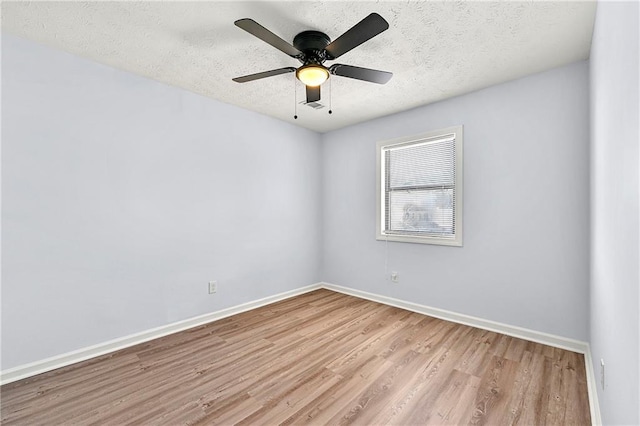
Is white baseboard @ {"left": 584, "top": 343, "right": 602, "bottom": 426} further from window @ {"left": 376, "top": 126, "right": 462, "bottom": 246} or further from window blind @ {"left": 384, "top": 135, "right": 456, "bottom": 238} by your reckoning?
window blind @ {"left": 384, "top": 135, "right": 456, "bottom": 238}

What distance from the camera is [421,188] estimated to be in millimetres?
3625

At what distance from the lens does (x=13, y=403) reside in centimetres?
187

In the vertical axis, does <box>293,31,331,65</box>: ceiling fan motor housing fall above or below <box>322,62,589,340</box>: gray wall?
above

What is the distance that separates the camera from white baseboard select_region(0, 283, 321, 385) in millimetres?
2139

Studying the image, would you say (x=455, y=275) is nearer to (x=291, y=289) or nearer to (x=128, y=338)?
(x=291, y=289)

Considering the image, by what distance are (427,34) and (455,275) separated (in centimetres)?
248

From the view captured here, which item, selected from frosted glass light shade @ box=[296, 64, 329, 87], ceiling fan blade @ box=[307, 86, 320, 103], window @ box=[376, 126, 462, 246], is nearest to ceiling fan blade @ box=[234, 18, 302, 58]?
frosted glass light shade @ box=[296, 64, 329, 87]

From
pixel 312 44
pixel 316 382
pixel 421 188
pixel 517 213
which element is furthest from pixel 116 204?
pixel 517 213

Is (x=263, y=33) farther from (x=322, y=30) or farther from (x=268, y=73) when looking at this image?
(x=322, y=30)

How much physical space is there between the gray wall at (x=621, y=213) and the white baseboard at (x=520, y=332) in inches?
18.9

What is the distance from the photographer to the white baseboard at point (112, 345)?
214 centimetres

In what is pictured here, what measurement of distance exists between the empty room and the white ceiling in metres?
0.02

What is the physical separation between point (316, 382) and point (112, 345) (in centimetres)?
194

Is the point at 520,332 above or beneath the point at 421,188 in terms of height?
beneath
